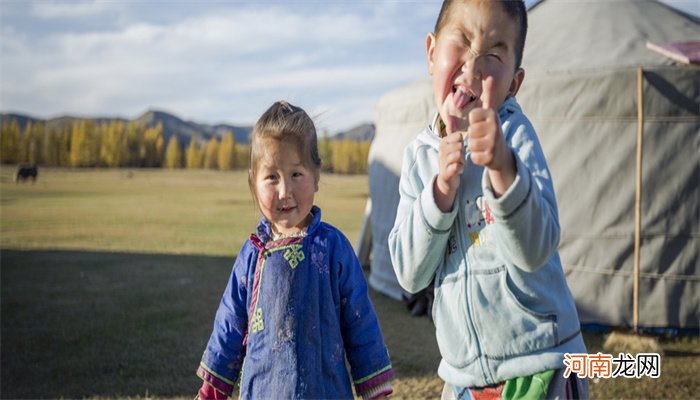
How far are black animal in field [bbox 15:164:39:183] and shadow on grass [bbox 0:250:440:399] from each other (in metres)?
17.2

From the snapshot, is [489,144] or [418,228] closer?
[489,144]

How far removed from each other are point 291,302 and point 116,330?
4.22 meters

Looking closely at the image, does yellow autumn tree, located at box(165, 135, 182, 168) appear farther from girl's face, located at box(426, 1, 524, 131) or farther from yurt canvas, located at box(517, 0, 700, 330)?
girl's face, located at box(426, 1, 524, 131)

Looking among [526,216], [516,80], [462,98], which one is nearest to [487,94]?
[462,98]

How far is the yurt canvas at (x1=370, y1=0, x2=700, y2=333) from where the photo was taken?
198 inches

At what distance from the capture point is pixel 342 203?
2619cm

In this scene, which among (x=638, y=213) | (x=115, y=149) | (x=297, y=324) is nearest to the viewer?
(x=297, y=324)

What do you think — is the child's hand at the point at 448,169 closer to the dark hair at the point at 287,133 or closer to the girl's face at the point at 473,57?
the girl's face at the point at 473,57

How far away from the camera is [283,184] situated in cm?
179

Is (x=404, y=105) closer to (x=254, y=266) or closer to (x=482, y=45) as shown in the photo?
(x=254, y=266)

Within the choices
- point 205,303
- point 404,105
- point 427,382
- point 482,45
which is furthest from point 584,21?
point 482,45

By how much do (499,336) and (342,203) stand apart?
24883mm

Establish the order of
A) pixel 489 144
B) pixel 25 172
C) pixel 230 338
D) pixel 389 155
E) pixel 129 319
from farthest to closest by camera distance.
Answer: pixel 25 172 → pixel 389 155 → pixel 129 319 → pixel 230 338 → pixel 489 144

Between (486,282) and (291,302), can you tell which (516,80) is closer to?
(486,282)
